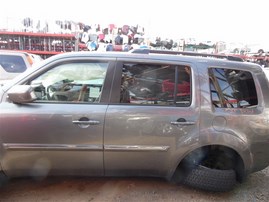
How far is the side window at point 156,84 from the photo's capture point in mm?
2529

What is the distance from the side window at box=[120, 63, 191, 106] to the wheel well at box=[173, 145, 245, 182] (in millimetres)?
607

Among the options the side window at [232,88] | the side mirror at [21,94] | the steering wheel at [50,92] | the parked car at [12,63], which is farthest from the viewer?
the parked car at [12,63]

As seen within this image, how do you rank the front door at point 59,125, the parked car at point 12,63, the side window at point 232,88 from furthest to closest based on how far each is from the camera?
the parked car at point 12,63, the side window at point 232,88, the front door at point 59,125

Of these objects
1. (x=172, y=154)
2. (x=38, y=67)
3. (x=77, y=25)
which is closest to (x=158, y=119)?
(x=172, y=154)

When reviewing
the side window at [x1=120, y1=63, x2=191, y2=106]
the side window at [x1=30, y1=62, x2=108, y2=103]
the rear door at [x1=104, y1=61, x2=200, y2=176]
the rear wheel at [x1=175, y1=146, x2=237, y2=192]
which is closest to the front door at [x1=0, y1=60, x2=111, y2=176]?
the side window at [x1=30, y1=62, x2=108, y2=103]

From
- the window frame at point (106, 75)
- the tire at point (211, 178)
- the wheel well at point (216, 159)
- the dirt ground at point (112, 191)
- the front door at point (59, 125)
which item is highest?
the window frame at point (106, 75)

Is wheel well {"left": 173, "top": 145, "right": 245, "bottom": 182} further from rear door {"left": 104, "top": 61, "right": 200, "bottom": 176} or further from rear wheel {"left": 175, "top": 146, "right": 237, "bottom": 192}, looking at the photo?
rear door {"left": 104, "top": 61, "right": 200, "bottom": 176}

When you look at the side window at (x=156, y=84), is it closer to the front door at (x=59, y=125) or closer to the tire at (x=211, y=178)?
the front door at (x=59, y=125)

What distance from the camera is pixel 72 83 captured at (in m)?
2.55

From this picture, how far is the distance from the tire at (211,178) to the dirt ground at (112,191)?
0.51ft

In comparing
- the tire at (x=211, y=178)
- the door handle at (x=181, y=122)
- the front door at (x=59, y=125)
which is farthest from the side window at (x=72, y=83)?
the tire at (x=211, y=178)

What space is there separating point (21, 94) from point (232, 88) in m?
2.21

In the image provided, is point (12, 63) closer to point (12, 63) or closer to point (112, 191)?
point (12, 63)

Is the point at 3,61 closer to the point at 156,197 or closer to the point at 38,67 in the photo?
the point at 38,67
